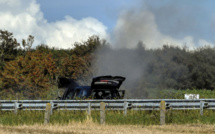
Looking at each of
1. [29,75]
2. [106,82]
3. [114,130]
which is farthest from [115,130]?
[29,75]

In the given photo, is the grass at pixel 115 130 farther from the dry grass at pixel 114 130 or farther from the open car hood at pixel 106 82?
the open car hood at pixel 106 82

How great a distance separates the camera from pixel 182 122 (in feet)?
50.9

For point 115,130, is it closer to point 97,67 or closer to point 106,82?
point 106,82

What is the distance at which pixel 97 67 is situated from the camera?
40781 mm

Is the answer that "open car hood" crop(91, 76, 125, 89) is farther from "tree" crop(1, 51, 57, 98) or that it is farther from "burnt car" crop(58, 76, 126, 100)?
"tree" crop(1, 51, 57, 98)

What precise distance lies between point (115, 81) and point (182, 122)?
348 centimetres

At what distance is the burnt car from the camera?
56.7ft

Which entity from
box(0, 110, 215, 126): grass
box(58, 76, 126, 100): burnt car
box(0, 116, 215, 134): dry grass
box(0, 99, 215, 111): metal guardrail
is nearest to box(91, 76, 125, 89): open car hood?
box(58, 76, 126, 100): burnt car

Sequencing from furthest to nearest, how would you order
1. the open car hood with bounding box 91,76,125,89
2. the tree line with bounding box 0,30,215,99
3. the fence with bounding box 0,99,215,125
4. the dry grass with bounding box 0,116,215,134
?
the tree line with bounding box 0,30,215,99
the fence with bounding box 0,99,215,125
the open car hood with bounding box 91,76,125,89
the dry grass with bounding box 0,116,215,134

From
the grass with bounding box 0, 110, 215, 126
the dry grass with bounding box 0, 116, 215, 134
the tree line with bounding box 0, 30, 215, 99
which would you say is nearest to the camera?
the dry grass with bounding box 0, 116, 215, 134

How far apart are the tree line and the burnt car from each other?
54.2 feet

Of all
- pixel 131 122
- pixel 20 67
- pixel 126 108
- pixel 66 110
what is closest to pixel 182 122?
pixel 131 122

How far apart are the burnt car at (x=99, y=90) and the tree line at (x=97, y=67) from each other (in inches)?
650

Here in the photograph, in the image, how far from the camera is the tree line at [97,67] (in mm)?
40250
